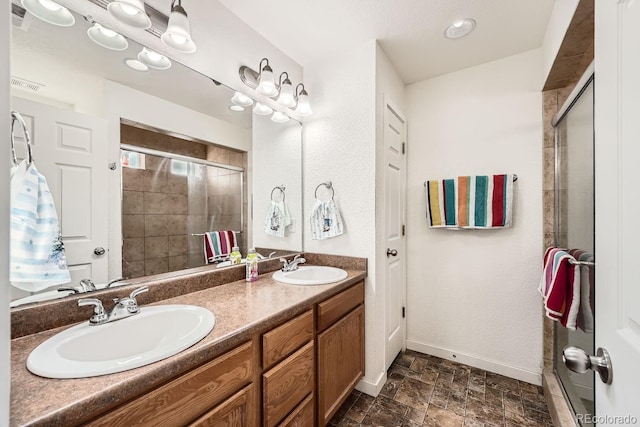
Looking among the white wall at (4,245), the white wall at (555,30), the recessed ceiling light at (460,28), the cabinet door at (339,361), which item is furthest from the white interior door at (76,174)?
the white wall at (555,30)

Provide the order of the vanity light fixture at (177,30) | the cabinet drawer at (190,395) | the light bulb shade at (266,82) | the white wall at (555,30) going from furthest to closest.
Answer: the light bulb shade at (266,82) → the white wall at (555,30) → the vanity light fixture at (177,30) → the cabinet drawer at (190,395)

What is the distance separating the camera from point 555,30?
1.50 metres

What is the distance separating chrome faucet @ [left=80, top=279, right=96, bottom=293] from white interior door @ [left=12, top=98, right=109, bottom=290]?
2 centimetres

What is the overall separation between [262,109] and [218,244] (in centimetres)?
94

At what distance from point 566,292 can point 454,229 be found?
92 cm

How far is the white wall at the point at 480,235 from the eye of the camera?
1917 mm

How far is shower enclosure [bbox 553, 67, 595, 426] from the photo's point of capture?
49.3 inches

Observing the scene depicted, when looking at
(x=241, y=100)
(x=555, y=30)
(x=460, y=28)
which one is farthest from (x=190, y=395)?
(x=555, y=30)

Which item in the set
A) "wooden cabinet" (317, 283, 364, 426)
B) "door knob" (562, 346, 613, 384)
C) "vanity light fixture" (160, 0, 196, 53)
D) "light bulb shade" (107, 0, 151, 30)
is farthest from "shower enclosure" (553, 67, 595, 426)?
"light bulb shade" (107, 0, 151, 30)

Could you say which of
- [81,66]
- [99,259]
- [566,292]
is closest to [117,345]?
[99,259]

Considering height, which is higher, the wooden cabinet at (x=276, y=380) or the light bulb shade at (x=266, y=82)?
the light bulb shade at (x=266, y=82)

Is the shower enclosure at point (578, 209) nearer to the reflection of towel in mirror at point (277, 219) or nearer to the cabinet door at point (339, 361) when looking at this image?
the cabinet door at point (339, 361)

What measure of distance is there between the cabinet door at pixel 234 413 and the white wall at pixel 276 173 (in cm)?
99

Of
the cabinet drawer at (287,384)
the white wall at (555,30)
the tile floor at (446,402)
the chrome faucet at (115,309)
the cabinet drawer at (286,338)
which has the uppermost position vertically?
the white wall at (555,30)
